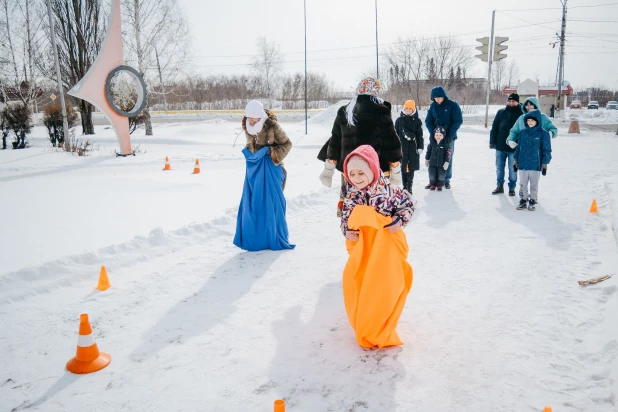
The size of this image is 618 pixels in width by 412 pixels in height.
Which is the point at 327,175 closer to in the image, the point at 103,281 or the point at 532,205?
the point at 103,281

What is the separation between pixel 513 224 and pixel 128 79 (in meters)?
24.9

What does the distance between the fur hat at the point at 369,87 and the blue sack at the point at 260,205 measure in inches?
59.0

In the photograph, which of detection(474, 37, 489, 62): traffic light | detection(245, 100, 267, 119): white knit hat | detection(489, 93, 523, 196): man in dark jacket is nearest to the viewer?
detection(245, 100, 267, 119): white knit hat

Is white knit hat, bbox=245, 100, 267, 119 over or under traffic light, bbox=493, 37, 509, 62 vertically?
under

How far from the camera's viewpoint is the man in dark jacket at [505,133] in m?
8.05

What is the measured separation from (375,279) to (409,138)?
5.80m

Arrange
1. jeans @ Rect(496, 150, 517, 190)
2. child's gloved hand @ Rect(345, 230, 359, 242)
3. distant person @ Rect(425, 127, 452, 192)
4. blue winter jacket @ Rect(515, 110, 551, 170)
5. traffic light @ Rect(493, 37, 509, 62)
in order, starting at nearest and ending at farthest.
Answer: child's gloved hand @ Rect(345, 230, 359, 242) → blue winter jacket @ Rect(515, 110, 551, 170) → jeans @ Rect(496, 150, 517, 190) → distant person @ Rect(425, 127, 452, 192) → traffic light @ Rect(493, 37, 509, 62)

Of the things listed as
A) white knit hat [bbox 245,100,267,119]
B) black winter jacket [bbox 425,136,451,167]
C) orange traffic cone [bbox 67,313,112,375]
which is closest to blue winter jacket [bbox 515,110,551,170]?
black winter jacket [bbox 425,136,451,167]

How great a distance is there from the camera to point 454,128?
8508mm

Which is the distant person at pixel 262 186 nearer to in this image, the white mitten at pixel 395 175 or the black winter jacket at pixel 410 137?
the white mitten at pixel 395 175

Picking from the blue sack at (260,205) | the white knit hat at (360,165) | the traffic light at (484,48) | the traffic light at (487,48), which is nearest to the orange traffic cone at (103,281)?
the blue sack at (260,205)

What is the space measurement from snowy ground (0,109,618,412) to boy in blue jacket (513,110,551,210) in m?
0.54

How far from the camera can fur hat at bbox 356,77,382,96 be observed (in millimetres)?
4605

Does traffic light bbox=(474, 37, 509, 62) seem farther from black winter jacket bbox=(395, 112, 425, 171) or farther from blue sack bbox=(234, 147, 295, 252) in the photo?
blue sack bbox=(234, 147, 295, 252)
